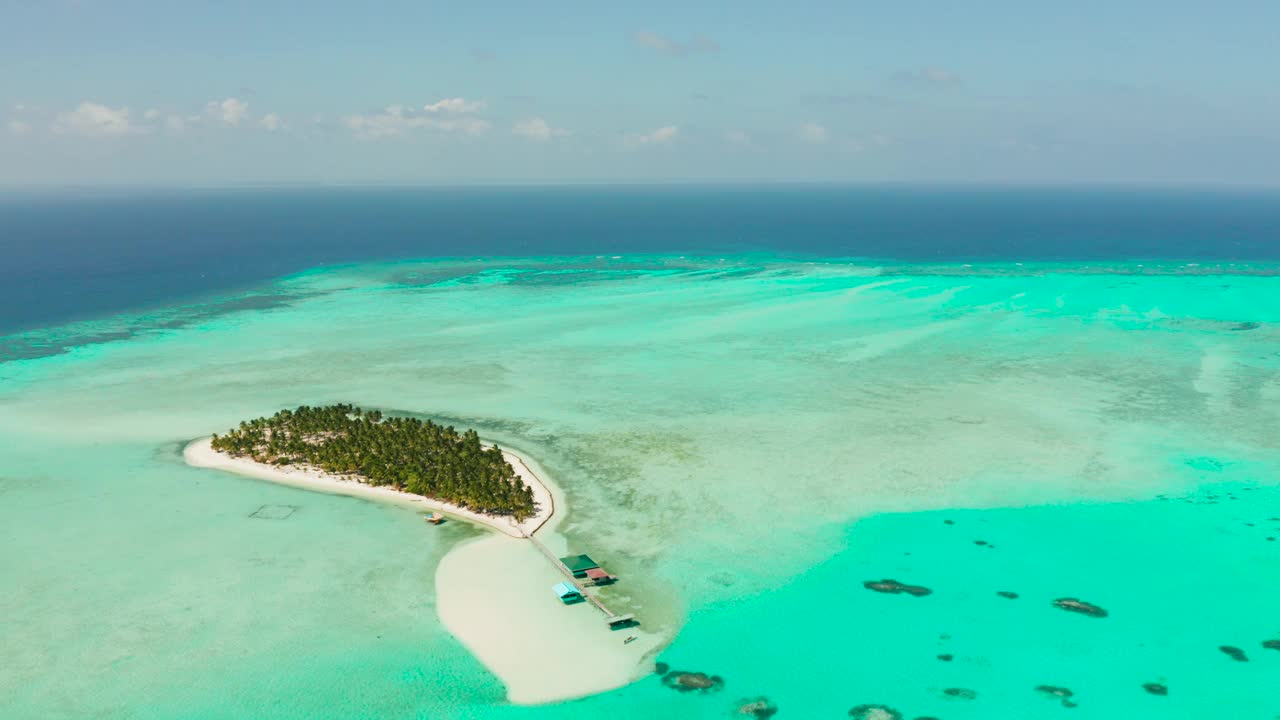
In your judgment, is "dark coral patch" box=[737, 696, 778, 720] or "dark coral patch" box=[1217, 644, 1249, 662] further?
"dark coral patch" box=[1217, 644, 1249, 662]

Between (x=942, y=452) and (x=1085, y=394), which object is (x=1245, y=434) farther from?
(x=942, y=452)

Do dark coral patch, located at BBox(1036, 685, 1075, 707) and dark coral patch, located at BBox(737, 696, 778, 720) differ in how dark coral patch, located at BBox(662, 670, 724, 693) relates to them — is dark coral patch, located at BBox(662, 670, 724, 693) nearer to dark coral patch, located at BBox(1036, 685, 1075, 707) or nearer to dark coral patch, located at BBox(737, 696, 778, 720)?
dark coral patch, located at BBox(737, 696, 778, 720)

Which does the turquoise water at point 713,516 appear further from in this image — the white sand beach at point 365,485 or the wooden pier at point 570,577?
the wooden pier at point 570,577

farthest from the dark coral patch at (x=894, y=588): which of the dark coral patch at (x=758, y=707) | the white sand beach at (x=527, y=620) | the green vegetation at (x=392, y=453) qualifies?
the green vegetation at (x=392, y=453)

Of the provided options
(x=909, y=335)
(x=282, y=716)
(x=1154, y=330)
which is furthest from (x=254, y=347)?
(x=1154, y=330)

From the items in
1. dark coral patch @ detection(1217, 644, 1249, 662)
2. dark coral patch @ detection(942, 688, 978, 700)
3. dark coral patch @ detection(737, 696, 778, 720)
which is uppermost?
dark coral patch @ detection(1217, 644, 1249, 662)

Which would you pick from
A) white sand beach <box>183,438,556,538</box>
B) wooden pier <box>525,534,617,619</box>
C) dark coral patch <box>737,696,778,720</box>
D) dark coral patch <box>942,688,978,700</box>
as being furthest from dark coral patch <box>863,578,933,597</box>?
white sand beach <box>183,438,556,538</box>
